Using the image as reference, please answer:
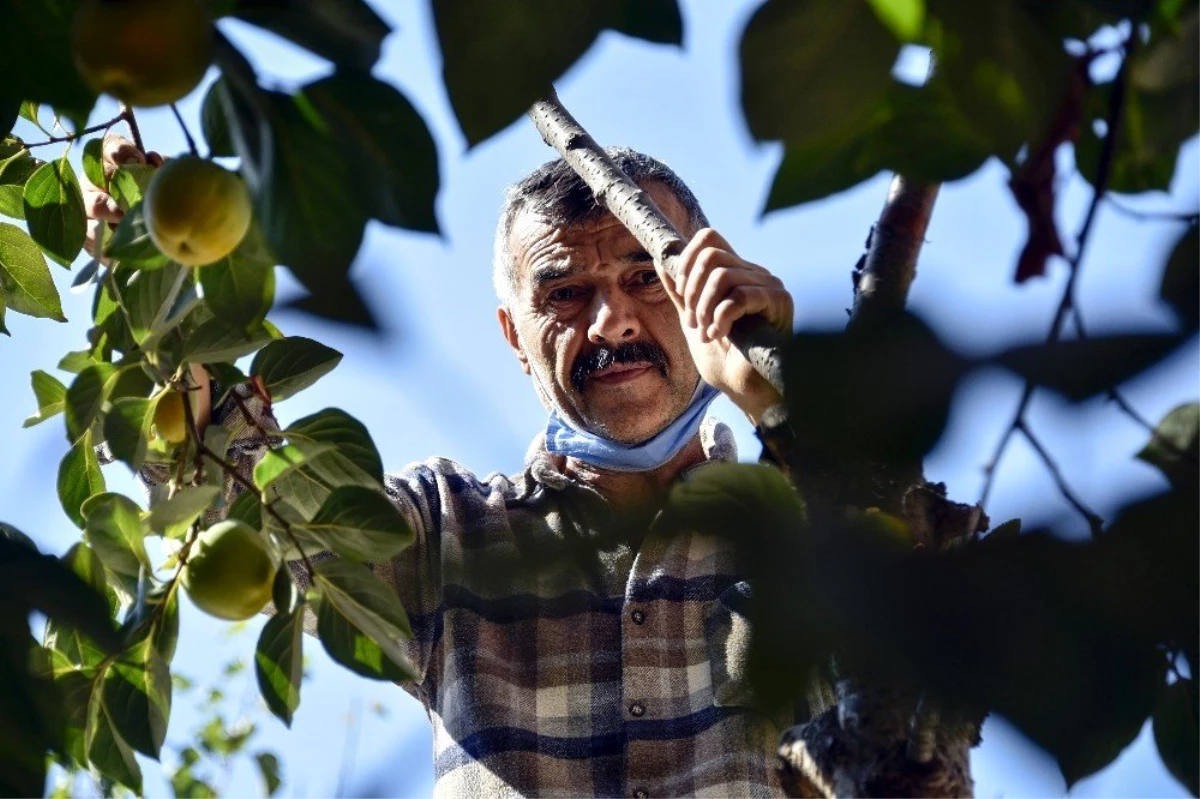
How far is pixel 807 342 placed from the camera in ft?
1.03

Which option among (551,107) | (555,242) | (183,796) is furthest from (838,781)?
(183,796)

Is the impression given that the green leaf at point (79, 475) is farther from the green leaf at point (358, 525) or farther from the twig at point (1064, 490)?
the twig at point (1064, 490)

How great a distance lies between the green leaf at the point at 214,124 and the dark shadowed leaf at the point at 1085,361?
0.51 meters

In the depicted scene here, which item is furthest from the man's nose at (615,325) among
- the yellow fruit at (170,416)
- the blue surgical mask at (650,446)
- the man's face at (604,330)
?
the yellow fruit at (170,416)

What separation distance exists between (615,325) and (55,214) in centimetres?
193

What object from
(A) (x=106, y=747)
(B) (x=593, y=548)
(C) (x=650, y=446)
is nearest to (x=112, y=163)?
(A) (x=106, y=747)

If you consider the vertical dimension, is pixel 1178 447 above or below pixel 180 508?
below

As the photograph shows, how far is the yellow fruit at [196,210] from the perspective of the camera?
28.5 inches

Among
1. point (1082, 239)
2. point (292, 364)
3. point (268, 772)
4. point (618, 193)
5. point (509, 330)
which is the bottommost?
point (1082, 239)

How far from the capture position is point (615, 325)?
301cm

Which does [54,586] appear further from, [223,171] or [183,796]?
[183,796]

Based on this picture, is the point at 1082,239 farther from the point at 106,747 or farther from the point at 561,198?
the point at 561,198

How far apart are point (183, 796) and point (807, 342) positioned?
411 cm

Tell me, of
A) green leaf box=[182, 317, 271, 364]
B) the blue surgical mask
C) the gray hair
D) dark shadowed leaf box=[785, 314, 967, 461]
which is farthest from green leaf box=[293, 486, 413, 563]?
the gray hair
